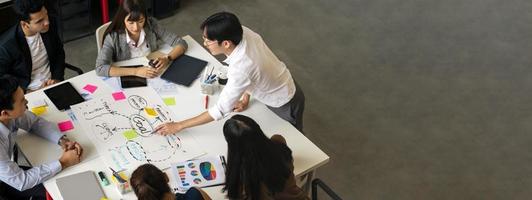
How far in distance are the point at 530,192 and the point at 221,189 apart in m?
2.26

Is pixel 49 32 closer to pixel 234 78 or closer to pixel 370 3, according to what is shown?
pixel 234 78

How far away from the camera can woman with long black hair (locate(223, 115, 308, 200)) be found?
102 inches

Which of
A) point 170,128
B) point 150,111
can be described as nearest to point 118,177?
point 170,128

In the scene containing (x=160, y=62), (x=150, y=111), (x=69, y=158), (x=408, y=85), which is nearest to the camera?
(x=69, y=158)

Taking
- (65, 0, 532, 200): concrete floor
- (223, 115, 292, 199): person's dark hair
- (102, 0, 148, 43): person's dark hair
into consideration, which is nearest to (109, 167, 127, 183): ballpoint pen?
(223, 115, 292, 199): person's dark hair

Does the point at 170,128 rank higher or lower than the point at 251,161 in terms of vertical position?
lower

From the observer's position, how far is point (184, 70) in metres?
3.54

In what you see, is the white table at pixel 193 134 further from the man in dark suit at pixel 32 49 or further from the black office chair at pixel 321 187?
the man in dark suit at pixel 32 49

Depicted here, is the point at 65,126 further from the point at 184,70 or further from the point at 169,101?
the point at 184,70

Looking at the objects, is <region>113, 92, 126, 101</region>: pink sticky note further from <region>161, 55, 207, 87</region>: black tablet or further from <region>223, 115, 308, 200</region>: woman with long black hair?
<region>223, 115, 308, 200</region>: woman with long black hair

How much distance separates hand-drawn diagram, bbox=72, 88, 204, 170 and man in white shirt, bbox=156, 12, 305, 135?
8 centimetres

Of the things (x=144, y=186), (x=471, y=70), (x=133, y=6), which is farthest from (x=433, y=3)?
(x=144, y=186)

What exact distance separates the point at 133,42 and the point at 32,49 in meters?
0.55

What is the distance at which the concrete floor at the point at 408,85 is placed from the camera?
167 inches
